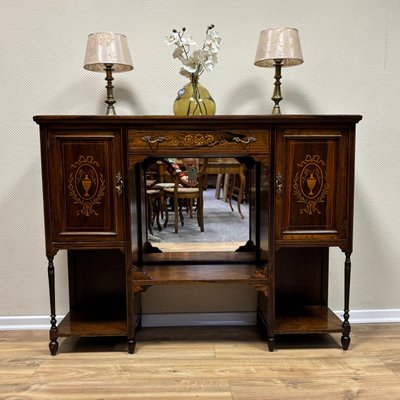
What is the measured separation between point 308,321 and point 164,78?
1.49m

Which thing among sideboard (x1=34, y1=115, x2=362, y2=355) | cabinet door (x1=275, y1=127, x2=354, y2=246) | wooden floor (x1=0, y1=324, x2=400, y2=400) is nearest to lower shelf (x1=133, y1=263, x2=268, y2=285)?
sideboard (x1=34, y1=115, x2=362, y2=355)

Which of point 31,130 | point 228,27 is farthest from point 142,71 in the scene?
point 31,130

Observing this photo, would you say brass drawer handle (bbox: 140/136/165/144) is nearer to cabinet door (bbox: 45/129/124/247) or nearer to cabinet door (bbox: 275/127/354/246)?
cabinet door (bbox: 45/129/124/247)

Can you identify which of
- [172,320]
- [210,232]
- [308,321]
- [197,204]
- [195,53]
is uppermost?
[195,53]

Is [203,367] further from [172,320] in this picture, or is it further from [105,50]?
[105,50]

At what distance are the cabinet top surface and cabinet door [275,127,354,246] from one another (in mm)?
49

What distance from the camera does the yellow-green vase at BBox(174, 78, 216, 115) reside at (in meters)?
2.00

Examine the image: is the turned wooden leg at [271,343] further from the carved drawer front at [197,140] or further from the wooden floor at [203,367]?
the carved drawer front at [197,140]

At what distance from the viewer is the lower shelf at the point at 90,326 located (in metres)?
1.97

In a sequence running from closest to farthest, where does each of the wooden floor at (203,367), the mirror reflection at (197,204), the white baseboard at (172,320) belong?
1. the wooden floor at (203,367)
2. the mirror reflection at (197,204)
3. the white baseboard at (172,320)

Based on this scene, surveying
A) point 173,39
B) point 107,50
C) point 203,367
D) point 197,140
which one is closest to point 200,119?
point 197,140

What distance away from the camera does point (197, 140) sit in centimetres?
186

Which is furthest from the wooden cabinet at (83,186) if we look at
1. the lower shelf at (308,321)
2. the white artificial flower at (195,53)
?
the lower shelf at (308,321)

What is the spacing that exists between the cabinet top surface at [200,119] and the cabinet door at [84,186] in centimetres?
5
